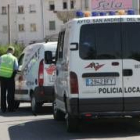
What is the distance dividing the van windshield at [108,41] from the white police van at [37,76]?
355 cm

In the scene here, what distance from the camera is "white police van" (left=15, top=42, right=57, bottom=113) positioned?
14.8m

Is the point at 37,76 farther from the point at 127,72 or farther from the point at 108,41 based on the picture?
the point at 127,72

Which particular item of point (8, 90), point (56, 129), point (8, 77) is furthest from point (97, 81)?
point (8, 90)

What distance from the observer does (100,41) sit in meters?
10.7

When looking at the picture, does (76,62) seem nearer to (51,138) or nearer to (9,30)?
(51,138)

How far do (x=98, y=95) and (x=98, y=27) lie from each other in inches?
49.2

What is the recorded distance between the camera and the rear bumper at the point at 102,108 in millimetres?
10539

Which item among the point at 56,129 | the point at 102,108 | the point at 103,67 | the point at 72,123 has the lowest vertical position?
the point at 56,129

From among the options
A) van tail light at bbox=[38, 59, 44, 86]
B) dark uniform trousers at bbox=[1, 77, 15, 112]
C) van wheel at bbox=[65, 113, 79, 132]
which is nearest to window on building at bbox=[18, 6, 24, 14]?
dark uniform trousers at bbox=[1, 77, 15, 112]

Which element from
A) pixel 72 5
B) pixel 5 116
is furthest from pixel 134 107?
pixel 72 5

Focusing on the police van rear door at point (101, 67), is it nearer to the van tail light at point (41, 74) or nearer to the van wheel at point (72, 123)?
the van wheel at point (72, 123)

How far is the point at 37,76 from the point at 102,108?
4.61 m

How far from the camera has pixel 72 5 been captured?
86.7 metres

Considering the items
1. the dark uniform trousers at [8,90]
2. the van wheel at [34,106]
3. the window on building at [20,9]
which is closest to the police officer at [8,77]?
the dark uniform trousers at [8,90]
